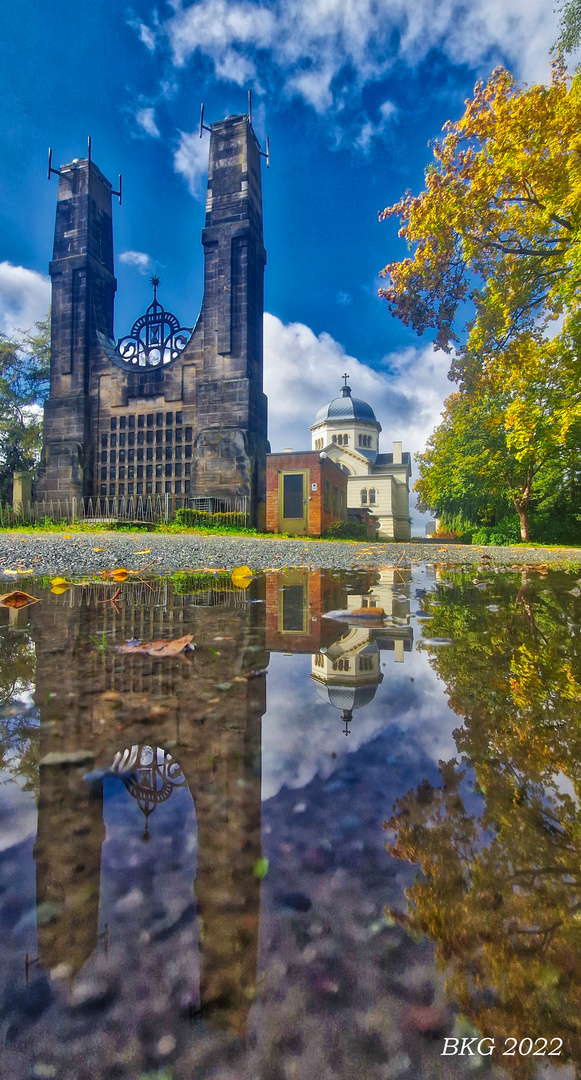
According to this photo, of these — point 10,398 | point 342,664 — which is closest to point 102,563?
point 342,664

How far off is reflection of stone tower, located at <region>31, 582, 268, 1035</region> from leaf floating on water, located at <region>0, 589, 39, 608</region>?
1053mm

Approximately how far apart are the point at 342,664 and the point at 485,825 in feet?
3.28

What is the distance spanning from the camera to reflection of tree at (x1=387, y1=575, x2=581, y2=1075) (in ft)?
1.69

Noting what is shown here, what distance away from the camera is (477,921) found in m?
0.61

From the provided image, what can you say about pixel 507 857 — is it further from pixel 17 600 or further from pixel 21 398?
pixel 21 398

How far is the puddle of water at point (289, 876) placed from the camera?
0.48m

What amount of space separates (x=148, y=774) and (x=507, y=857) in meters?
0.69

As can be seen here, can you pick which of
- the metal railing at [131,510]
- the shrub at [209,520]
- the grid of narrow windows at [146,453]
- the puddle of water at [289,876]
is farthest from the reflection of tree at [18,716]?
the grid of narrow windows at [146,453]

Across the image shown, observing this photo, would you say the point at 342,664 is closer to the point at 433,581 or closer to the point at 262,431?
the point at 433,581

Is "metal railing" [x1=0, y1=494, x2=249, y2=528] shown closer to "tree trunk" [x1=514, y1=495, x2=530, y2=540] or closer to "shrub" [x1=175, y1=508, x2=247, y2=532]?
"shrub" [x1=175, y1=508, x2=247, y2=532]

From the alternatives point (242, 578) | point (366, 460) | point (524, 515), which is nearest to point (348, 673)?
point (242, 578)

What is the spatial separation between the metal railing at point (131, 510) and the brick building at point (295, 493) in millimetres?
1725

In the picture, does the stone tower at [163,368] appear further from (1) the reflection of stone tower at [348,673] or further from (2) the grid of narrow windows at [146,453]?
(1) the reflection of stone tower at [348,673]

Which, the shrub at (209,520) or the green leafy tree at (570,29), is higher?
the green leafy tree at (570,29)
